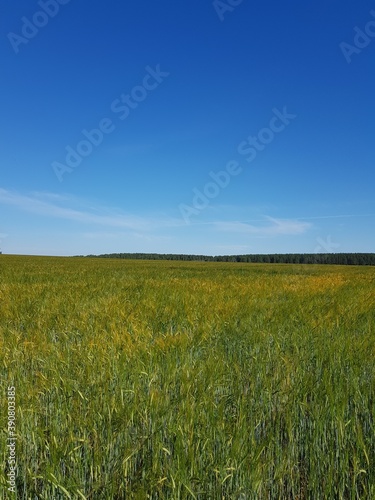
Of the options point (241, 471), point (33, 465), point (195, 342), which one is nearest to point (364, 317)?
point (195, 342)

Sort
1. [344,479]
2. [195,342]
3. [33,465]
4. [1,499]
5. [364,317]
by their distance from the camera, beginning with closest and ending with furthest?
[1,499] < [344,479] < [33,465] < [195,342] < [364,317]

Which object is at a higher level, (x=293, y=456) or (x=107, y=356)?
(x=107, y=356)

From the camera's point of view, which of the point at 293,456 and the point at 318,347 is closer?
the point at 293,456

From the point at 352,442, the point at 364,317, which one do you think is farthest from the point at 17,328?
the point at 364,317

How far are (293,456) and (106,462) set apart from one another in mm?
1121

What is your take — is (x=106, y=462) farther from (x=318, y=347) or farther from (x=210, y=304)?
(x=210, y=304)

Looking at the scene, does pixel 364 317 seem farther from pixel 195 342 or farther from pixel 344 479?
pixel 344 479

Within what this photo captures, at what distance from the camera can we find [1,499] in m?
1.67

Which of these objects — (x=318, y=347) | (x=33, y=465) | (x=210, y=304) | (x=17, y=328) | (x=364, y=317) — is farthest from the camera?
(x=210, y=304)

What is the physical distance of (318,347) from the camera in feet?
12.7

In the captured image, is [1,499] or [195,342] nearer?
[1,499]

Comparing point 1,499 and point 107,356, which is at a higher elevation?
point 107,356

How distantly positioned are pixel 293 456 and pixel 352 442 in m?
0.38

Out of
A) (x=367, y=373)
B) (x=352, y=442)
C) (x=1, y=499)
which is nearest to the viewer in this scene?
(x=1, y=499)
